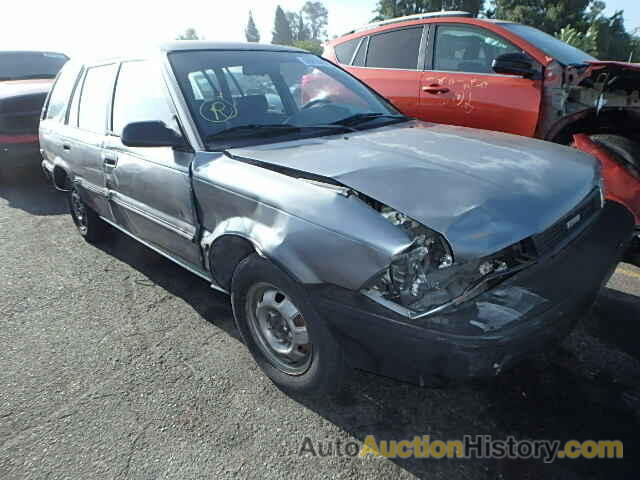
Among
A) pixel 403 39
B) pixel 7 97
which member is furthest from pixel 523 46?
pixel 7 97

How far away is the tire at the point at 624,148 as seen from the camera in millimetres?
3250

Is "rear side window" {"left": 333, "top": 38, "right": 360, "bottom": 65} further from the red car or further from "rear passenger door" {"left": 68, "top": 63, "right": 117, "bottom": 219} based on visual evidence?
"rear passenger door" {"left": 68, "top": 63, "right": 117, "bottom": 219}

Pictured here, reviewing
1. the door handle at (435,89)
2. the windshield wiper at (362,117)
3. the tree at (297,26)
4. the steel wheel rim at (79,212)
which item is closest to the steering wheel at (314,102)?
the windshield wiper at (362,117)

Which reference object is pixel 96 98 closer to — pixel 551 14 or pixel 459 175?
pixel 459 175

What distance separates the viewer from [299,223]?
1.81m

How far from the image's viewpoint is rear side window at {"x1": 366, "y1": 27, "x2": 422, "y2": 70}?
15.1ft

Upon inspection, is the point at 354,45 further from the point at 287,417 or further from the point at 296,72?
the point at 287,417

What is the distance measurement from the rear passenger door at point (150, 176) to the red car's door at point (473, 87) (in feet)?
9.32

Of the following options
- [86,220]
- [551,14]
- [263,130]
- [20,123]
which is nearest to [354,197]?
[263,130]

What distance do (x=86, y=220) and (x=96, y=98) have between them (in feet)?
4.20

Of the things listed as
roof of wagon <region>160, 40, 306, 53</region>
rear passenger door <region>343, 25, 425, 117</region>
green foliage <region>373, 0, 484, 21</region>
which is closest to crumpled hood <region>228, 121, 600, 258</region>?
roof of wagon <region>160, 40, 306, 53</region>

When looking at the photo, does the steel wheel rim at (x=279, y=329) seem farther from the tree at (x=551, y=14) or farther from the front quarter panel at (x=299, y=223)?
the tree at (x=551, y=14)

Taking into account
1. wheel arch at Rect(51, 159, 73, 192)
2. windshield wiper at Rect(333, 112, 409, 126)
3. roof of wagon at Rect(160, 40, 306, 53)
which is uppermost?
roof of wagon at Rect(160, 40, 306, 53)

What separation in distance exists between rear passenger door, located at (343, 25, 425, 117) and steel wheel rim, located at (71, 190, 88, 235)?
3.32 meters
